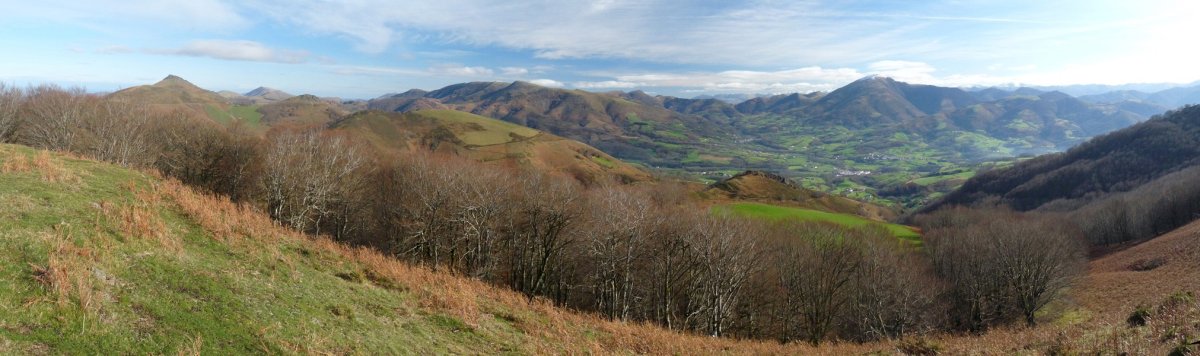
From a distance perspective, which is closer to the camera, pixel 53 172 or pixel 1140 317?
pixel 1140 317

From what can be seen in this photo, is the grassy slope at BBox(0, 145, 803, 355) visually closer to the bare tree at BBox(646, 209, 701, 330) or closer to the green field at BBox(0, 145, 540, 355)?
the green field at BBox(0, 145, 540, 355)

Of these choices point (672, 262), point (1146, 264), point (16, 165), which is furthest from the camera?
point (1146, 264)

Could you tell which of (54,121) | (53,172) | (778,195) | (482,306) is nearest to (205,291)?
(482,306)

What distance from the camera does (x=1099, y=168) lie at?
164000 mm

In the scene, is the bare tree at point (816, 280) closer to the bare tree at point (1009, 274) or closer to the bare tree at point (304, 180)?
the bare tree at point (1009, 274)

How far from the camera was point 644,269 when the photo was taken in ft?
132

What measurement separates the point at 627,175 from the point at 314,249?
15989 centimetres

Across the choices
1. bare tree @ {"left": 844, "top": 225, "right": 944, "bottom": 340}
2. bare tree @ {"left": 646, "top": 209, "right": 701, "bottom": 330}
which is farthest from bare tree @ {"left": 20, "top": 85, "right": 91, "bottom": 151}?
bare tree @ {"left": 844, "top": 225, "right": 944, "bottom": 340}

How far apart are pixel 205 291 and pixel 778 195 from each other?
17132 cm

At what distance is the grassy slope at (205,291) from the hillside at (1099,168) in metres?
178

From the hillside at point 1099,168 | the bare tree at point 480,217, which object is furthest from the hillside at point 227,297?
the hillside at point 1099,168

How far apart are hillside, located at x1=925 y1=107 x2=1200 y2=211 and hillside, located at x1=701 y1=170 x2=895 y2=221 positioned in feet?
66.5

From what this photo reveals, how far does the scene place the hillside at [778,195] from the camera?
508 feet

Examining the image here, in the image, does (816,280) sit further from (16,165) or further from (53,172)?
(16,165)
